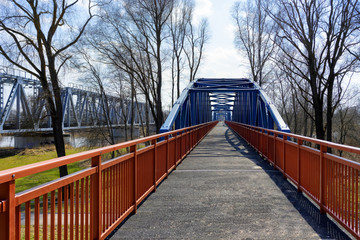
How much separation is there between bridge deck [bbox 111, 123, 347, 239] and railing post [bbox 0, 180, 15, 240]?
1887mm

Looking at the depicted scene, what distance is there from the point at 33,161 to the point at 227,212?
3191 cm

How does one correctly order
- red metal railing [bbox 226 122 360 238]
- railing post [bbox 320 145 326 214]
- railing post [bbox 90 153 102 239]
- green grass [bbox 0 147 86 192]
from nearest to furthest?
railing post [bbox 90 153 102 239] → red metal railing [bbox 226 122 360 238] → railing post [bbox 320 145 326 214] → green grass [bbox 0 147 86 192]

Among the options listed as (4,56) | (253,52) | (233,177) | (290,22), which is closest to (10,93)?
(4,56)

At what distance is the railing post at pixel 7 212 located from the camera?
1.71 metres

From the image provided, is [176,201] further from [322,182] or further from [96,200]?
[322,182]

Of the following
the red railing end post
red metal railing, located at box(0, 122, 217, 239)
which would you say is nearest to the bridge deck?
the red railing end post

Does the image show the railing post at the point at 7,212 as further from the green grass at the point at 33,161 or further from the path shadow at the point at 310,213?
the green grass at the point at 33,161

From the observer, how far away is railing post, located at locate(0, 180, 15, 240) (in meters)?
1.71

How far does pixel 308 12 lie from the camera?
1429cm

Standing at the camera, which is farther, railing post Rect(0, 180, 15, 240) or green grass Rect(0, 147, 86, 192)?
green grass Rect(0, 147, 86, 192)

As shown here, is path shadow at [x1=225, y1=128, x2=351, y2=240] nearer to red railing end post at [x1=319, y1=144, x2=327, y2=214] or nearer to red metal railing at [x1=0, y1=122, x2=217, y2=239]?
red railing end post at [x1=319, y1=144, x2=327, y2=214]

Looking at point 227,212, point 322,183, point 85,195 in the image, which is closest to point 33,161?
point 227,212

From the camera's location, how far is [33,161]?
1222 inches

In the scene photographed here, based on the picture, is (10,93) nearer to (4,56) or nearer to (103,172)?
(4,56)
